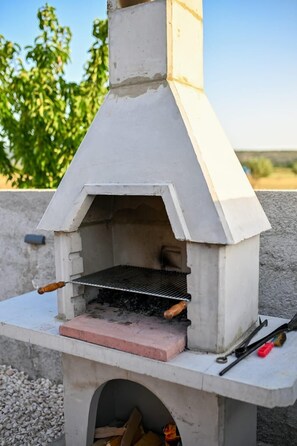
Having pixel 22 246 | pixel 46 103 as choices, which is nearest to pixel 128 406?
pixel 22 246

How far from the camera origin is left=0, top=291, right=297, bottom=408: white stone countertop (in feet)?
6.89

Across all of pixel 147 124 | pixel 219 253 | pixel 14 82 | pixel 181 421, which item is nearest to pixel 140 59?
pixel 147 124

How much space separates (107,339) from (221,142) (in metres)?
1.46

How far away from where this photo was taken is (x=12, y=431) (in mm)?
4023

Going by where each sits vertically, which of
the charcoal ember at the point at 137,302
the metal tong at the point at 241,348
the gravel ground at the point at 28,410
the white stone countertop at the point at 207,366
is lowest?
the gravel ground at the point at 28,410

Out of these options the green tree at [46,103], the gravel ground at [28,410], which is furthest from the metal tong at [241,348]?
the green tree at [46,103]

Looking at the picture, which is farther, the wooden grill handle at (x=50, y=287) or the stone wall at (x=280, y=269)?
the stone wall at (x=280, y=269)

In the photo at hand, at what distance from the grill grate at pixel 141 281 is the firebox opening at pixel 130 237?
0.07m

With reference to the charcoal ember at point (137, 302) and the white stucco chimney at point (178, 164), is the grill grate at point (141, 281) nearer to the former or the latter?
the charcoal ember at point (137, 302)

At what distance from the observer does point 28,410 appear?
4.37 m

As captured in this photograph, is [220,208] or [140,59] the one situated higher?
→ [140,59]

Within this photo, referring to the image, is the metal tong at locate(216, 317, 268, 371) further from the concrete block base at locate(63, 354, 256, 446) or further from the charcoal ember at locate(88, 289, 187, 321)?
the charcoal ember at locate(88, 289, 187, 321)

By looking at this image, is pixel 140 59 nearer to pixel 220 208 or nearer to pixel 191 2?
pixel 191 2

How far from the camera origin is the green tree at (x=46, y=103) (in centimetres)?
675
